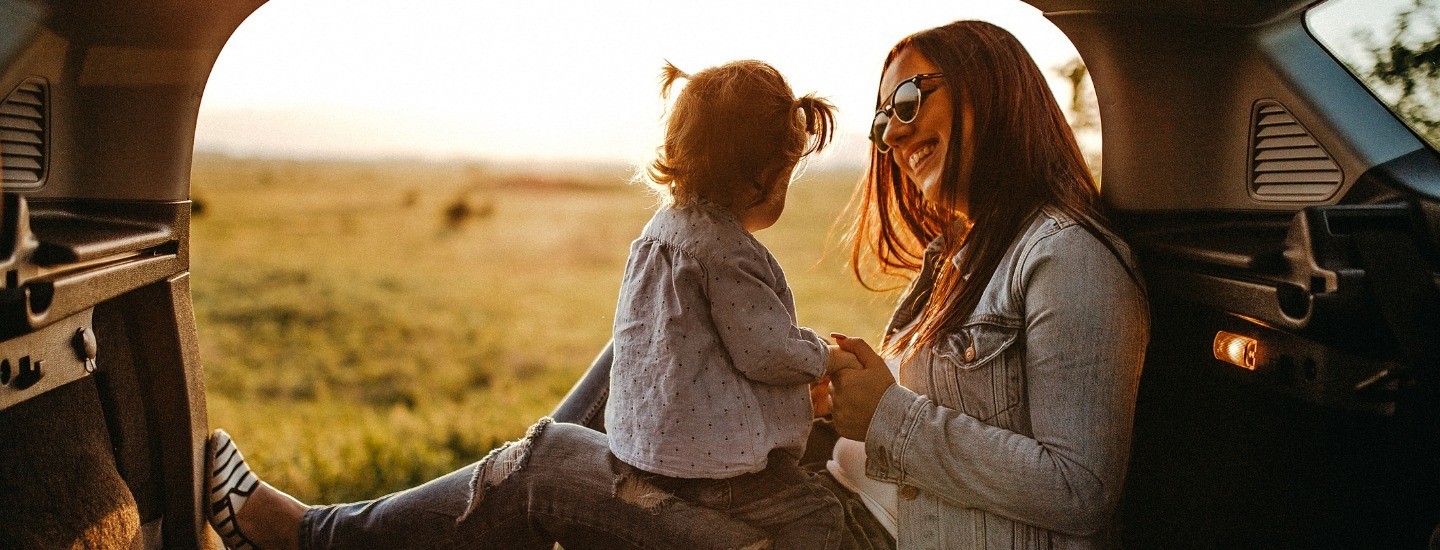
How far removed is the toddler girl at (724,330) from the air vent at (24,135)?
1.10m

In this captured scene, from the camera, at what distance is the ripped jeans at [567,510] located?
1840 mm

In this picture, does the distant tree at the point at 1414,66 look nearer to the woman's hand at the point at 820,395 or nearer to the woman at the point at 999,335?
the woman at the point at 999,335

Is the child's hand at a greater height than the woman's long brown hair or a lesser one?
lesser

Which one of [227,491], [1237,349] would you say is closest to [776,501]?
[1237,349]

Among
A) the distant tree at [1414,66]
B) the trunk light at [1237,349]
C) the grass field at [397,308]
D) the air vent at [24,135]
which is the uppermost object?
the distant tree at [1414,66]

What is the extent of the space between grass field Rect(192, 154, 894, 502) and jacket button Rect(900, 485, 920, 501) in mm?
728

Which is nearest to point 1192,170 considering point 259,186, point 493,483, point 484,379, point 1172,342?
point 1172,342

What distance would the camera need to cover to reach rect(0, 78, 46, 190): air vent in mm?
1568

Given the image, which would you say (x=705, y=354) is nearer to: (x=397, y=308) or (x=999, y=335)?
(x=999, y=335)

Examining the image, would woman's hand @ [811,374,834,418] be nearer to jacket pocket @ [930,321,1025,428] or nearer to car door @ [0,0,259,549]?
jacket pocket @ [930,321,1025,428]

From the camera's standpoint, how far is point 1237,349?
1700 mm

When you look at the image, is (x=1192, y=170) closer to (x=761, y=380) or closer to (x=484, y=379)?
(x=761, y=380)

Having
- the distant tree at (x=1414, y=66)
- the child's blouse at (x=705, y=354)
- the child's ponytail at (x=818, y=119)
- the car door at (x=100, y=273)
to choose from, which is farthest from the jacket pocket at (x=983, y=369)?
the car door at (x=100, y=273)

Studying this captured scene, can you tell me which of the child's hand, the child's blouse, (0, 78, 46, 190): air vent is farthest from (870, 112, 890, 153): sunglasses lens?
(0, 78, 46, 190): air vent
